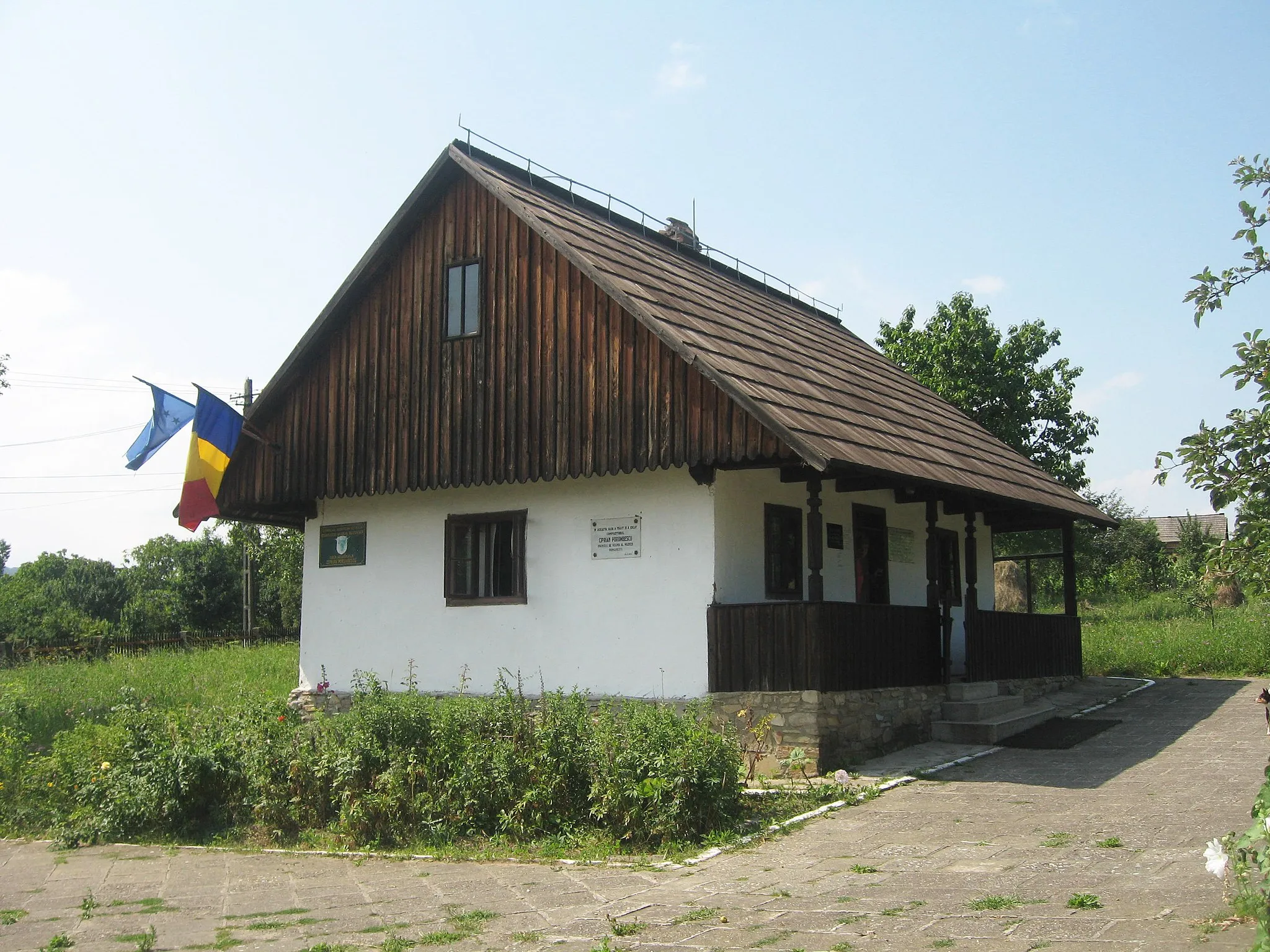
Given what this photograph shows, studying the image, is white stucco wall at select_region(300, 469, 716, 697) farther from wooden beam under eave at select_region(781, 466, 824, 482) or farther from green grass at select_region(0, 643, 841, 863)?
green grass at select_region(0, 643, 841, 863)

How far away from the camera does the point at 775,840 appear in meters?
9.17

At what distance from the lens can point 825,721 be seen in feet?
39.1

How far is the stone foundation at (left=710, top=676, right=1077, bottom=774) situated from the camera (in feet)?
38.9

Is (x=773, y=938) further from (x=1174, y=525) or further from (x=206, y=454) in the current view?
(x=1174, y=525)

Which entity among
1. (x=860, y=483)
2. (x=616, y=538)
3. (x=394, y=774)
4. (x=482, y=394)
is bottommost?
(x=394, y=774)

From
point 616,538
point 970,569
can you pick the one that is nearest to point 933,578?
point 970,569

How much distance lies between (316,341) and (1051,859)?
442 inches

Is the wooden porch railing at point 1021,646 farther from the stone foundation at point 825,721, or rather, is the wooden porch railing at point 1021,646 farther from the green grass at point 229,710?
the green grass at point 229,710

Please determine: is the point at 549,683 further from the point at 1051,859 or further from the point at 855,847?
the point at 1051,859

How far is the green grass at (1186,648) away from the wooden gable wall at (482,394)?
1280 centimetres

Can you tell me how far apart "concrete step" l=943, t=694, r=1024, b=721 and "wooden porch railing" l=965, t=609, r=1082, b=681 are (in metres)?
0.48

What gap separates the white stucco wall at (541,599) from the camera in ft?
A: 42.2

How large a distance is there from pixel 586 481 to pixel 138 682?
429 inches

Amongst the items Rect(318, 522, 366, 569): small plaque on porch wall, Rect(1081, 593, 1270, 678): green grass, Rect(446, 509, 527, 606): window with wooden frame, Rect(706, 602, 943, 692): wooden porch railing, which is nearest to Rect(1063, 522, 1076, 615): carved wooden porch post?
Rect(1081, 593, 1270, 678): green grass
